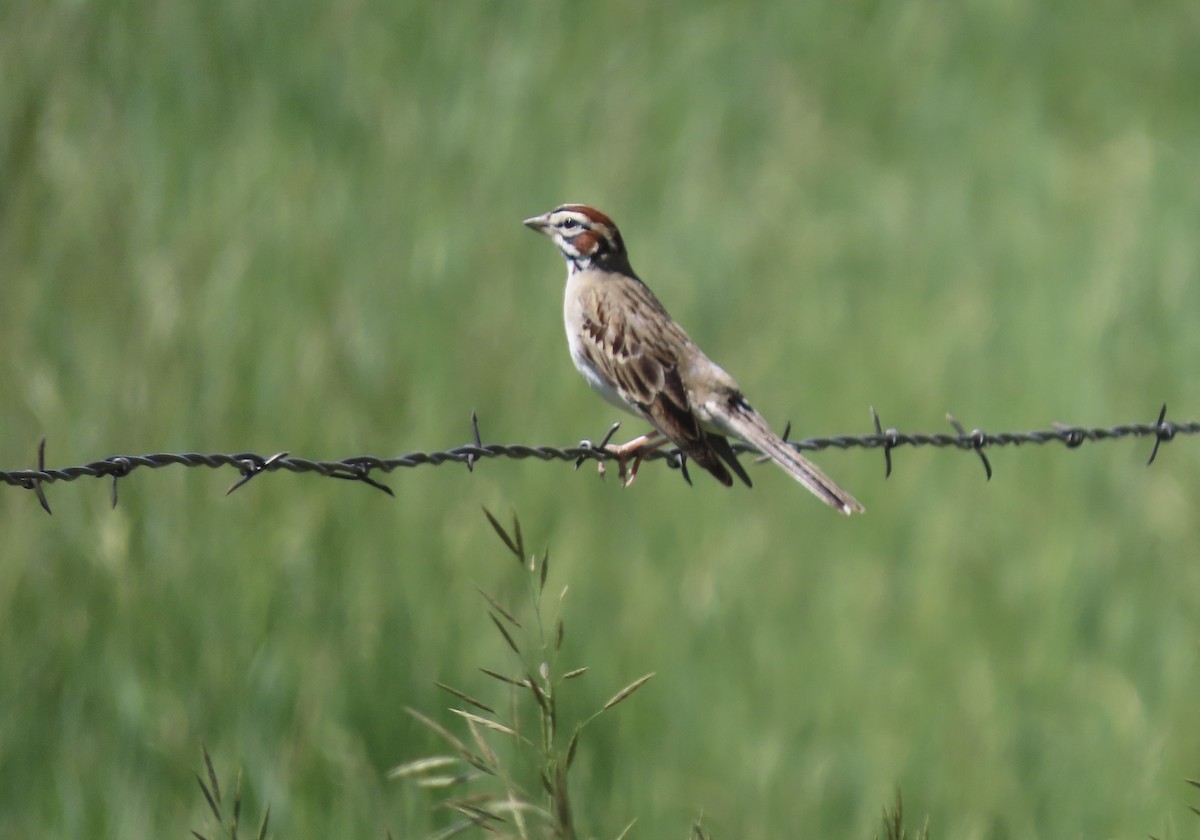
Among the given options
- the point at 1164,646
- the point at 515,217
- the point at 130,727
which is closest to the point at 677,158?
the point at 515,217

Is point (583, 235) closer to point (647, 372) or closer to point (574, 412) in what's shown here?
point (647, 372)

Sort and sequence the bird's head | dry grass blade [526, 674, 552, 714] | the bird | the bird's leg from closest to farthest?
dry grass blade [526, 674, 552, 714] < the bird < the bird's leg < the bird's head

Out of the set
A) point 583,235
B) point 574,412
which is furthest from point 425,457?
point 574,412

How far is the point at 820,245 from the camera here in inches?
441

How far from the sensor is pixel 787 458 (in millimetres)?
5715

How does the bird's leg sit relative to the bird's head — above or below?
below

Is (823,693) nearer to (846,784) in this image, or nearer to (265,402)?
(846,784)

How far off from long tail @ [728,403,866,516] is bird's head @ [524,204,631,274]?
1222 mm

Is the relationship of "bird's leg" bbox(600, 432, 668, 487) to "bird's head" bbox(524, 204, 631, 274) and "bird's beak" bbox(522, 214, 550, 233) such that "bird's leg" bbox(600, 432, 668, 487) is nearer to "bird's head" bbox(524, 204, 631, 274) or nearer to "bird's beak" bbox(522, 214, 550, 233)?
"bird's head" bbox(524, 204, 631, 274)

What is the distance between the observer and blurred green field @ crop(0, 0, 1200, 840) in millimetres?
6312

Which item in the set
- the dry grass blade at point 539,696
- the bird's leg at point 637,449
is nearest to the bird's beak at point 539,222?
the bird's leg at point 637,449

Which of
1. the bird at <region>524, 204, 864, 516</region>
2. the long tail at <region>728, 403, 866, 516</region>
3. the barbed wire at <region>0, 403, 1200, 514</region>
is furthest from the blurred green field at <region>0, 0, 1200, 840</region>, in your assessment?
the long tail at <region>728, 403, 866, 516</region>

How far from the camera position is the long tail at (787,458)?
5.42 meters

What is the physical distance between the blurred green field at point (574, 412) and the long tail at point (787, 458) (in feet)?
4.90
